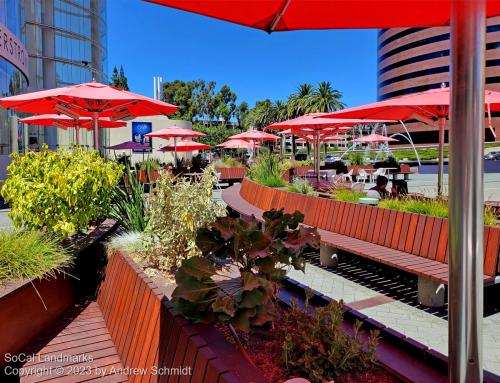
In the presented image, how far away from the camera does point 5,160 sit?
17984 mm

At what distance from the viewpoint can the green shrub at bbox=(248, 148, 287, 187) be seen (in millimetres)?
9898

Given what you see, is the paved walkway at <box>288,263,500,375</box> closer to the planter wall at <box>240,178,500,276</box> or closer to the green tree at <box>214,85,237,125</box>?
the planter wall at <box>240,178,500,276</box>

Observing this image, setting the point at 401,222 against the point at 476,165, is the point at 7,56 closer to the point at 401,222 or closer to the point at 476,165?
the point at 401,222

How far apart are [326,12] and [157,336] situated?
205 cm

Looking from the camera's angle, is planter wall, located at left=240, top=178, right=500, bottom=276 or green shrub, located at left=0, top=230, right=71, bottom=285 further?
planter wall, located at left=240, top=178, right=500, bottom=276

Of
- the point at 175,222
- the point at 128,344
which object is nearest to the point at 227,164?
the point at 175,222

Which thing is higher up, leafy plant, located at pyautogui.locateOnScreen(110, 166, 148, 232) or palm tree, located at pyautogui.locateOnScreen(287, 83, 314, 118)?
palm tree, located at pyautogui.locateOnScreen(287, 83, 314, 118)

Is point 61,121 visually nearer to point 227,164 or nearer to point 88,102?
point 88,102

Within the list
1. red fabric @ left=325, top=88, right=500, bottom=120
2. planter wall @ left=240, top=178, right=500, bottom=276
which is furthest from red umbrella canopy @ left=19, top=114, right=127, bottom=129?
planter wall @ left=240, top=178, right=500, bottom=276

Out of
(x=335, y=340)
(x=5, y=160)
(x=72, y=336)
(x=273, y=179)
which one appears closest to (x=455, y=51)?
(x=335, y=340)

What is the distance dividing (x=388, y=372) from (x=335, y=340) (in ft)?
1.10

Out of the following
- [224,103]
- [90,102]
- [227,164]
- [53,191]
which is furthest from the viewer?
[224,103]

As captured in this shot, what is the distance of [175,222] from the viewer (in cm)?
358

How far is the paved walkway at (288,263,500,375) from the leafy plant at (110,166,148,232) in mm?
1925
